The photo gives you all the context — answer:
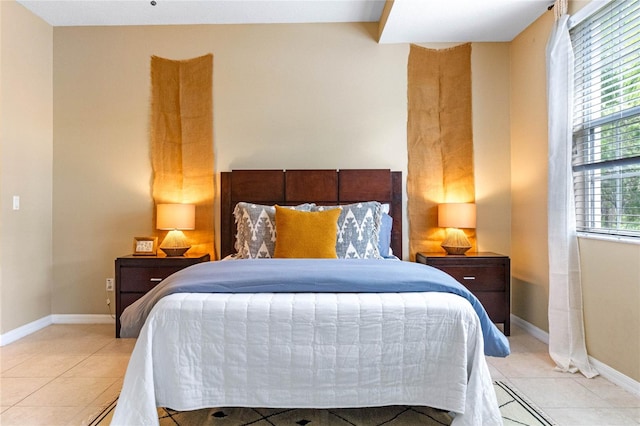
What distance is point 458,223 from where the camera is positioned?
324 centimetres

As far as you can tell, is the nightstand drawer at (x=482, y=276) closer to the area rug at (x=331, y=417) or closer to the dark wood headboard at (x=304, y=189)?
the dark wood headboard at (x=304, y=189)

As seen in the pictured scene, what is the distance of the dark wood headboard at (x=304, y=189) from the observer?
11.2 feet

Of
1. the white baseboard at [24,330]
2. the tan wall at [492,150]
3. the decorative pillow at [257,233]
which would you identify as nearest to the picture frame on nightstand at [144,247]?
the decorative pillow at [257,233]

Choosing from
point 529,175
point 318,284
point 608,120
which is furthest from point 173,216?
point 608,120

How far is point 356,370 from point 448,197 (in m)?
2.34

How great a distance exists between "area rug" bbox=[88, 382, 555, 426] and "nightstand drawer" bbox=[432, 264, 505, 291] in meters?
1.23

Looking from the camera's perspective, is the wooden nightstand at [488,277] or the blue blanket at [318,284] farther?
the wooden nightstand at [488,277]

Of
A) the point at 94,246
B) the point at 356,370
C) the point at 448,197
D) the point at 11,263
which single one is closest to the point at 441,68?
the point at 448,197

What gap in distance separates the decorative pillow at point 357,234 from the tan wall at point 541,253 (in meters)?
1.36

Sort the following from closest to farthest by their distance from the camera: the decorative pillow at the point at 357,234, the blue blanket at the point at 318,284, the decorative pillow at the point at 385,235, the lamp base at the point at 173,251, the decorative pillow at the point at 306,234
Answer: the blue blanket at the point at 318,284
the decorative pillow at the point at 306,234
the decorative pillow at the point at 357,234
the decorative pillow at the point at 385,235
the lamp base at the point at 173,251

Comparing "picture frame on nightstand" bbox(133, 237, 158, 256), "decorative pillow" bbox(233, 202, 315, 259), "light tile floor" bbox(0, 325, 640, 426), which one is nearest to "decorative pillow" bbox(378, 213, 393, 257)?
"decorative pillow" bbox(233, 202, 315, 259)

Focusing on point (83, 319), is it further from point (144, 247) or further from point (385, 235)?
point (385, 235)

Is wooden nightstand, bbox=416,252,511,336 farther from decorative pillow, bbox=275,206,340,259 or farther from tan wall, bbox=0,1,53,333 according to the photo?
tan wall, bbox=0,1,53,333

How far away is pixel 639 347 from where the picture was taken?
6.88 feet
